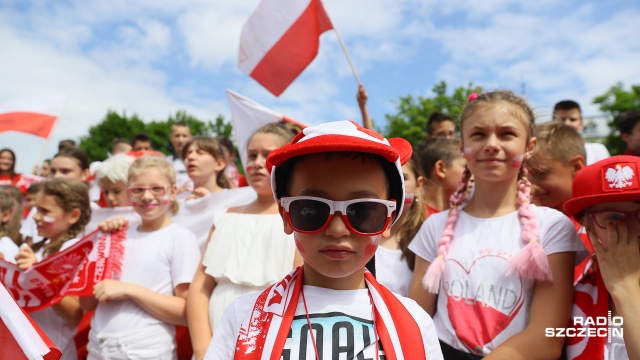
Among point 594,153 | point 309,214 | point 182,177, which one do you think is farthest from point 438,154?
point 182,177

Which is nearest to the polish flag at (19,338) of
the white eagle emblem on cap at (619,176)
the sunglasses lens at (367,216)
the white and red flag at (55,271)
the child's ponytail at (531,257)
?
the sunglasses lens at (367,216)

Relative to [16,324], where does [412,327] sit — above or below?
above

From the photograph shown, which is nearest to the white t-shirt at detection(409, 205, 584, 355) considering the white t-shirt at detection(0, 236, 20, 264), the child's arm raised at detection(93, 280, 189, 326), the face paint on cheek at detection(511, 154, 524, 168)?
the face paint on cheek at detection(511, 154, 524, 168)

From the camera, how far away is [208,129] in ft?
193

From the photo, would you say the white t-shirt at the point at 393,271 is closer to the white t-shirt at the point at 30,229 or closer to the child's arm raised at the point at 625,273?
the child's arm raised at the point at 625,273

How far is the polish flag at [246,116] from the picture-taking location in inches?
219

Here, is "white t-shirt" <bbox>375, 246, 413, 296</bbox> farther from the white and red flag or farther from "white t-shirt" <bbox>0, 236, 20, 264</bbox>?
"white t-shirt" <bbox>0, 236, 20, 264</bbox>

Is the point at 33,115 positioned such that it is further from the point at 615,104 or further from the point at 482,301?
the point at 615,104

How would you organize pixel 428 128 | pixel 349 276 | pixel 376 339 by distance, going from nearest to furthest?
1. pixel 376 339
2. pixel 349 276
3. pixel 428 128

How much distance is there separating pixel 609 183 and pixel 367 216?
1.37 metres

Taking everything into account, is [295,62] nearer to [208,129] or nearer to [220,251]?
[220,251]

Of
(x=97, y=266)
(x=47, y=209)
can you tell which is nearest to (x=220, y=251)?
(x=97, y=266)

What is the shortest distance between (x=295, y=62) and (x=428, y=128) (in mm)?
2862

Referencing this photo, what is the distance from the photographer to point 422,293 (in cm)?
285
